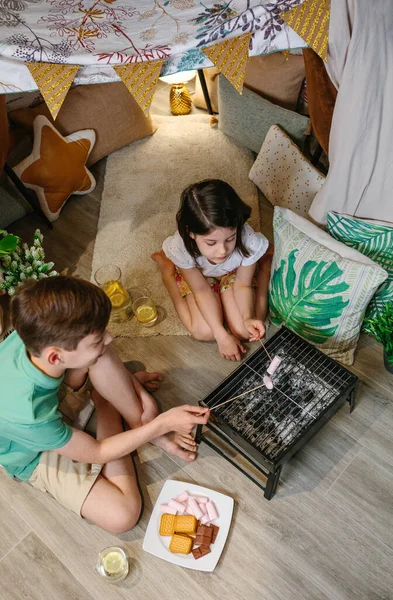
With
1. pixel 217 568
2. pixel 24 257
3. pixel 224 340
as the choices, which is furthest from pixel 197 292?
pixel 217 568

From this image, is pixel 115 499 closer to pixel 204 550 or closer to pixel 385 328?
pixel 204 550

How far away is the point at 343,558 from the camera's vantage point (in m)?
1.57

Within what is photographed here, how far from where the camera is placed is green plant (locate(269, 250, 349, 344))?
1705mm

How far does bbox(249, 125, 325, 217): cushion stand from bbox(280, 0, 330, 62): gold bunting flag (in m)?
0.65

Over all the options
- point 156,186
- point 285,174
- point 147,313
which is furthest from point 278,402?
point 156,186

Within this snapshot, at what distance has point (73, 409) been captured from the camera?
5.77 feet

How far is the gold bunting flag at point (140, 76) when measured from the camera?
1.67 metres

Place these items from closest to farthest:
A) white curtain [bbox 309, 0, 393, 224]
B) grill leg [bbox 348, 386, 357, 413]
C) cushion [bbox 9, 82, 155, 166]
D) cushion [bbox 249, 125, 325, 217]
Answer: white curtain [bbox 309, 0, 393, 224] < grill leg [bbox 348, 386, 357, 413] < cushion [bbox 249, 125, 325, 217] < cushion [bbox 9, 82, 155, 166]

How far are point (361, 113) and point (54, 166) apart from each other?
1.40 m

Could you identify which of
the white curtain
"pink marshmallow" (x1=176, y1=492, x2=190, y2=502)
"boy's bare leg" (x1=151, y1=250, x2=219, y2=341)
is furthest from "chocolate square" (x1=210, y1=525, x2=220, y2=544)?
the white curtain

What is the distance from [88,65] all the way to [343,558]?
5.73 ft

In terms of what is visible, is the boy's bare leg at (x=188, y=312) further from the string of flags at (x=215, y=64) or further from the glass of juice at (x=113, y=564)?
the glass of juice at (x=113, y=564)

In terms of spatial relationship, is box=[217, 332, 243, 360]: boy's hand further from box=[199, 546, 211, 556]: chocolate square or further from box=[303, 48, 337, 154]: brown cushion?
box=[303, 48, 337, 154]: brown cushion

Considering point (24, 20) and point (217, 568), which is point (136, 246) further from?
point (217, 568)
